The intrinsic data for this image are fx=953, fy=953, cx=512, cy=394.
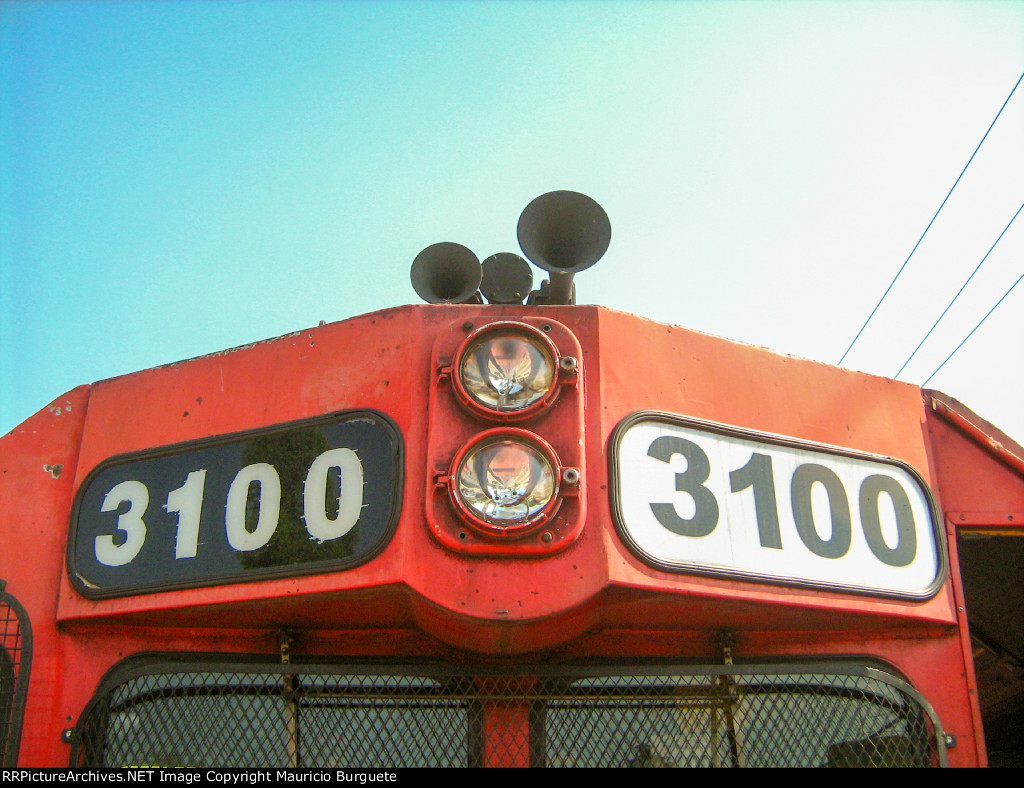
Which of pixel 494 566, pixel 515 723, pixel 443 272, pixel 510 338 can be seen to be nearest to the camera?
pixel 494 566

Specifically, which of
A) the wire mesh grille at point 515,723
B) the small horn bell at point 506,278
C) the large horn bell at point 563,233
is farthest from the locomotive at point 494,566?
the small horn bell at point 506,278

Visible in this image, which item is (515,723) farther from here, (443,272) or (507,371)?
(443,272)

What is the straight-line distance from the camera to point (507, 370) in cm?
286

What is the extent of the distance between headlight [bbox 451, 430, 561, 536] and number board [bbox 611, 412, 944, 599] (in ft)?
0.67

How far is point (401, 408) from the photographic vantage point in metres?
2.85

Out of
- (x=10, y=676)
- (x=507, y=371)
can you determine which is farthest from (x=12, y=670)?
(x=507, y=371)

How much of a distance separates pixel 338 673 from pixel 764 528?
135 cm

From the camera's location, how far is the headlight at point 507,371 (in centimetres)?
278

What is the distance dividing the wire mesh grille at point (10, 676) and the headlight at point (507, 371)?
168 centimetres

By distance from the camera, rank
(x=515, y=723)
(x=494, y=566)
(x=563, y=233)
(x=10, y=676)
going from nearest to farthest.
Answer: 1. (x=494, y=566)
2. (x=515, y=723)
3. (x=10, y=676)
4. (x=563, y=233)

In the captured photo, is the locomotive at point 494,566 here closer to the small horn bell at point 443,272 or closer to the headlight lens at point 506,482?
the headlight lens at point 506,482

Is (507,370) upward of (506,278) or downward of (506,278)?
downward

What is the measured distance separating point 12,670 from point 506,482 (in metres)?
1.75

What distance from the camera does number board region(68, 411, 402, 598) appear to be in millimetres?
2752
